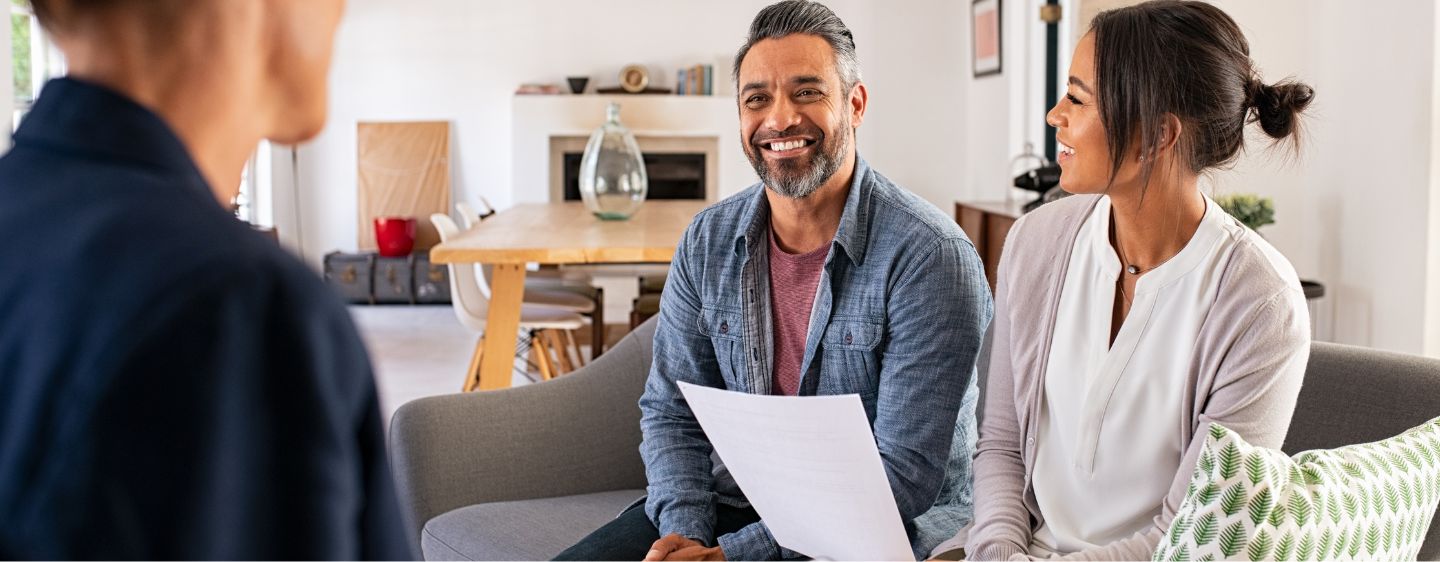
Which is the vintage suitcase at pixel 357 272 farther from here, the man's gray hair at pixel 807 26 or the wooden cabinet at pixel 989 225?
the man's gray hair at pixel 807 26

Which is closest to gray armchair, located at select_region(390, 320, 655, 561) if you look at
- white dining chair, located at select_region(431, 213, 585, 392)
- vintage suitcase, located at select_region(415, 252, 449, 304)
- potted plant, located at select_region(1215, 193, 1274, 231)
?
potted plant, located at select_region(1215, 193, 1274, 231)

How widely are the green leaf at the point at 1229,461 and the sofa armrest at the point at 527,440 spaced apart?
140cm

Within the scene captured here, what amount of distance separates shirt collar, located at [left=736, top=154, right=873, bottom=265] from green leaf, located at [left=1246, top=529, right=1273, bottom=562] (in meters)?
Result: 0.80

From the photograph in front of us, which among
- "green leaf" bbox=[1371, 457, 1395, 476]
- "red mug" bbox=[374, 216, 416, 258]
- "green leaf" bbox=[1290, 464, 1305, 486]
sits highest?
"green leaf" bbox=[1290, 464, 1305, 486]

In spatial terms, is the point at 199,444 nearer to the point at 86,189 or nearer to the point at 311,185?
the point at 86,189

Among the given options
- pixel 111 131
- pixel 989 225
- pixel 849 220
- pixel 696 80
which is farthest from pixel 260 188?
pixel 111 131

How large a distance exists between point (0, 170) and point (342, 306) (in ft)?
0.50

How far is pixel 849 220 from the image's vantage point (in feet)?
5.98

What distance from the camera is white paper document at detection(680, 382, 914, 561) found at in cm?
137

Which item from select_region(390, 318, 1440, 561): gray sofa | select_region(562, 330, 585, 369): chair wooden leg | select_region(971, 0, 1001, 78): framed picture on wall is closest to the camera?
select_region(390, 318, 1440, 561): gray sofa

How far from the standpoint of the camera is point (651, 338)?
2.42 m

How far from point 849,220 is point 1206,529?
807mm

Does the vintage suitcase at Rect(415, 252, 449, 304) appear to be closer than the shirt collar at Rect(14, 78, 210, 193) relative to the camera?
No

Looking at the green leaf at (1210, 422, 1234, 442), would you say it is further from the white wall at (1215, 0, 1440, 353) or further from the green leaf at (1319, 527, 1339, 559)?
the white wall at (1215, 0, 1440, 353)
